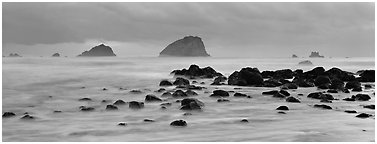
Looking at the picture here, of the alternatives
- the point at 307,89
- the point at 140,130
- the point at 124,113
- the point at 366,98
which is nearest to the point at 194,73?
the point at 307,89

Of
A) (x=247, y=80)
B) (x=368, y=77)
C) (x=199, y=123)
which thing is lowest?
(x=199, y=123)

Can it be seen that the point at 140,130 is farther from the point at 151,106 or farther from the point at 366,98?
the point at 366,98

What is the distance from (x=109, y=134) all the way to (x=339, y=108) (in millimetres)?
6422

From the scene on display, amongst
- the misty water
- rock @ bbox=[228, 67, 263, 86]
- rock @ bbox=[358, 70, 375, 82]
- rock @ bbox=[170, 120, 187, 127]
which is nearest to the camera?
the misty water

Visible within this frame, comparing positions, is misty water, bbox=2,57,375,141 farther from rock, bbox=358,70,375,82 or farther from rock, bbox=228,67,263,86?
rock, bbox=358,70,375,82

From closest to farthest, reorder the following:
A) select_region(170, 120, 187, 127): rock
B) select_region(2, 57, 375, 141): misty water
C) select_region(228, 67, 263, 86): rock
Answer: select_region(2, 57, 375, 141): misty water → select_region(170, 120, 187, 127): rock → select_region(228, 67, 263, 86): rock

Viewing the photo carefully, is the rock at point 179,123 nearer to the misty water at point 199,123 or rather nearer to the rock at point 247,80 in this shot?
the misty water at point 199,123

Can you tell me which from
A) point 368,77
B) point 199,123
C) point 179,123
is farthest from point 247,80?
point 179,123

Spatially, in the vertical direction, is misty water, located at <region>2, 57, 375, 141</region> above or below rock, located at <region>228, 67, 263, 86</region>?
below

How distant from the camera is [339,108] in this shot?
37.7ft

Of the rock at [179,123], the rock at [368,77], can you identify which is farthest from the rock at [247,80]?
the rock at [179,123]

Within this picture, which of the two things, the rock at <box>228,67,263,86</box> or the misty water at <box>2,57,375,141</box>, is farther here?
the rock at <box>228,67,263,86</box>

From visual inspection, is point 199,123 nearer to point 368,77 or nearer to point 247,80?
point 247,80

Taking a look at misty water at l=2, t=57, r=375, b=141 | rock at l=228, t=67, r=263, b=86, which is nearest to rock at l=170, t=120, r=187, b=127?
misty water at l=2, t=57, r=375, b=141
